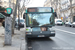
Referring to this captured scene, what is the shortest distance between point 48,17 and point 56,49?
4.03m

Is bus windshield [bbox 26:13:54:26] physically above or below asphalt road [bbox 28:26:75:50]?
above

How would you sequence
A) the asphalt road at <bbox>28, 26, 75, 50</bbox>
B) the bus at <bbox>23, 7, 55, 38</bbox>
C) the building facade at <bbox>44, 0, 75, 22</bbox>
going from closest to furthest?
the asphalt road at <bbox>28, 26, 75, 50</bbox> < the bus at <bbox>23, 7, 55, 38</bbox> < the building facade at <bbox>44, 0, 75, 22</bbox>

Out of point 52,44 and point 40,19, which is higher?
point 40,19

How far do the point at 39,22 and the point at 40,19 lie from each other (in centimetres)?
27

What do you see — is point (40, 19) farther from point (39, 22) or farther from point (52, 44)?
point (52, 44)

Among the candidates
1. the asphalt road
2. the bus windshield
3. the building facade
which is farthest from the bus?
the building facade

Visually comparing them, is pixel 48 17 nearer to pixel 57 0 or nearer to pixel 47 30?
pixel 47 30

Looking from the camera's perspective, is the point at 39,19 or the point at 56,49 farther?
the point at 39,19

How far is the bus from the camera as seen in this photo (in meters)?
11.2

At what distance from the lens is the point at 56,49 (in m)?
7.91

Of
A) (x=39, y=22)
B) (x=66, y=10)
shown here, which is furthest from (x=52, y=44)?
(x=66, y=10)

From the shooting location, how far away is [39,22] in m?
11.3

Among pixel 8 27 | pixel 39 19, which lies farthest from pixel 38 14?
pixel 8 27

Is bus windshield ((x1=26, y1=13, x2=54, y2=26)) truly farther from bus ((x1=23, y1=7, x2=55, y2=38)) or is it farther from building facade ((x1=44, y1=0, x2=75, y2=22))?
building facade ((x1=44, y1=0, x2=75, y2=22))
